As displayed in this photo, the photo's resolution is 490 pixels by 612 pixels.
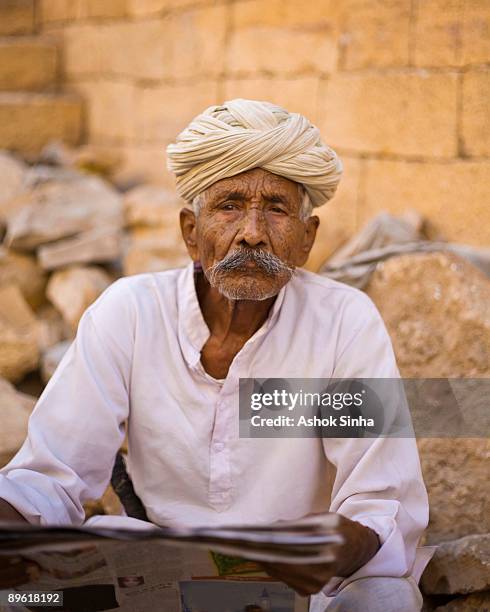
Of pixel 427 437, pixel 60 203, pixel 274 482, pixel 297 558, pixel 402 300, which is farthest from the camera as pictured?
pixel 60 203

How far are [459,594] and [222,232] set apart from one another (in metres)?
1.43

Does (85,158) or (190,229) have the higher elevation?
(190,229)

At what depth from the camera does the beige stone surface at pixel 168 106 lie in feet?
22.1

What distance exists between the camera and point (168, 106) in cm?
713

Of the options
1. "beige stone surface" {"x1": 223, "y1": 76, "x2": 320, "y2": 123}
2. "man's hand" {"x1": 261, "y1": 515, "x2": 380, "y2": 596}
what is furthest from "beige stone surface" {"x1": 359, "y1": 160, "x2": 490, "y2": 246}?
"man's hand" {"x1": 261, "y1": 515, "x2": 380, "y2": 596}

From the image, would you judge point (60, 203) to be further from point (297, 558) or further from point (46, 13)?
point (297, 558)

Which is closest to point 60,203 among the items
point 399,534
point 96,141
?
point 96,141

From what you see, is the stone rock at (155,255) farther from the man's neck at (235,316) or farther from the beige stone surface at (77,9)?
the beige stone surface at (77,9)

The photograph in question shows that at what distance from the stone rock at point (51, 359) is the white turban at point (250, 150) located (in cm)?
258

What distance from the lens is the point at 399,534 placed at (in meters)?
2.44

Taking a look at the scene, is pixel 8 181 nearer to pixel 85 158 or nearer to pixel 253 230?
pixel 85 158

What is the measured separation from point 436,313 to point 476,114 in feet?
4.17

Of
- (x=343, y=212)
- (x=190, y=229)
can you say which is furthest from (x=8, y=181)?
(x=190, y=229)

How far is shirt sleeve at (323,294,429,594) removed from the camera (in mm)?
2428
